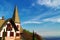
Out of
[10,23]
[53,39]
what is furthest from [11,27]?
[53,39]

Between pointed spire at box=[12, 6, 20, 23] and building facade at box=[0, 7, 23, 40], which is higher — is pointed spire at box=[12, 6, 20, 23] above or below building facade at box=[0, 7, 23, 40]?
above

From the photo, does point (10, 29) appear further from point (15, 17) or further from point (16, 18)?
point (15, 17)

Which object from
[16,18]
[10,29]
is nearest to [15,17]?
[16,18]

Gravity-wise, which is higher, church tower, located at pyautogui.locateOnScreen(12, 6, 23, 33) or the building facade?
church tower, located at pyautogui.locateOnScreen(12, 6, 23, 33)

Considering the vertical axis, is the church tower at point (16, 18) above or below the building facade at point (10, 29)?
above

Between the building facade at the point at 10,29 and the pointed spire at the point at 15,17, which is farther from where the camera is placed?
the pointed spire at the point at 15,17

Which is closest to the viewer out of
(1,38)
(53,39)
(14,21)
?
(1,38)

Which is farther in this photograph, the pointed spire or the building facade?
the pointed spire

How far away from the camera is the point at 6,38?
25703mm

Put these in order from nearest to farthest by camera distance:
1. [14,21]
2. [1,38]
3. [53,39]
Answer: [1,38], [14,21], [53,39]

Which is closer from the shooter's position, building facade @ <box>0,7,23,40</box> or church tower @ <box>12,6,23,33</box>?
building facade @ <box>0,7,23,40</box>

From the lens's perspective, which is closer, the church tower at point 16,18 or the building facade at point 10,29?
the building facade at point 10,29

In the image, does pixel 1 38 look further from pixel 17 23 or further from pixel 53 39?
pixel 53 39

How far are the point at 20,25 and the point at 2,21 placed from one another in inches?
96.0
